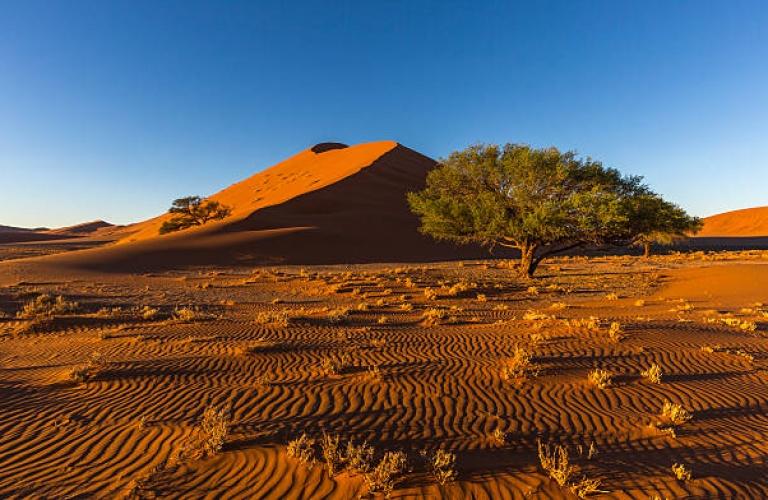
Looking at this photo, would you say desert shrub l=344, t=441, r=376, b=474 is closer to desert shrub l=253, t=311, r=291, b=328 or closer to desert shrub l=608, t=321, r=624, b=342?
desert shrub l=608, t=321, r=624, b=342

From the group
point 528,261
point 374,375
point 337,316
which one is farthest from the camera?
point 528,261

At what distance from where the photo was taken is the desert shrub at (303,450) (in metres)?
4.97

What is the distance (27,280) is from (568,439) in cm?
3062

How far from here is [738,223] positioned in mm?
106750

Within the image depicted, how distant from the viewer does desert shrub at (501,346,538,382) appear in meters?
7.95

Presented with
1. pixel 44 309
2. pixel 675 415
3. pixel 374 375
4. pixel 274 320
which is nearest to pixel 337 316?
pixel 274 320

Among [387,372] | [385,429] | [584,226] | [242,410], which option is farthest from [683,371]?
[584,226]

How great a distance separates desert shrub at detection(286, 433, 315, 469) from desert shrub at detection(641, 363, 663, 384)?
6253mm

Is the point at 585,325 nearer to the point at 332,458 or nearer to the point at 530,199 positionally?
the point at 332,458

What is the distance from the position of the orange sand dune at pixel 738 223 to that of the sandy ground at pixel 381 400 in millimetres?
107615

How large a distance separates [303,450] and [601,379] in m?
5.36

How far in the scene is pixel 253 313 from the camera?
1556 cm

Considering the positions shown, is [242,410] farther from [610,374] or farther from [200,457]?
[610,374]

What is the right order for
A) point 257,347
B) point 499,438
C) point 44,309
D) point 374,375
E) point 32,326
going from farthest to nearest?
point 44,309 < point 32,326 < point 257,347 < point 374,375 < point 499,438
